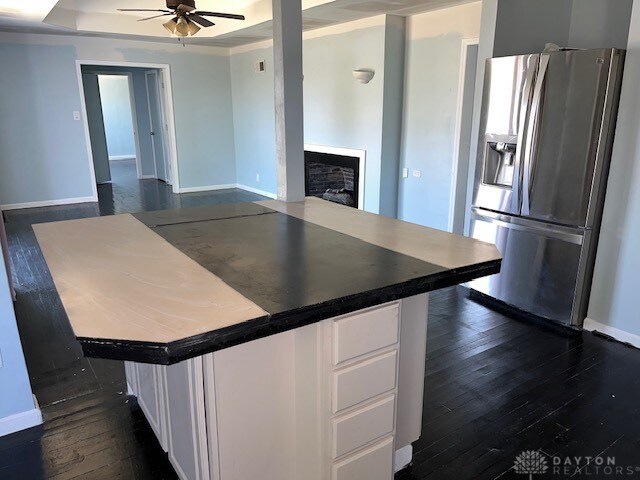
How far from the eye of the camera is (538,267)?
329cm

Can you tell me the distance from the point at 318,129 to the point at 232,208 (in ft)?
12.1

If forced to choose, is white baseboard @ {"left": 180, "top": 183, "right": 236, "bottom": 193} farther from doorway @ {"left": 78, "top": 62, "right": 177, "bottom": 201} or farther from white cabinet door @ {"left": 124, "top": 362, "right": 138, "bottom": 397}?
white cabinet door @ {"left": 124, "top": 362, "right": 138, "bottom": 397}

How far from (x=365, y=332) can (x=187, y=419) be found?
0.64 metres

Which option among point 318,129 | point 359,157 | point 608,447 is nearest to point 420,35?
point 359,157

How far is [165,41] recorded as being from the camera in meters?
7.15

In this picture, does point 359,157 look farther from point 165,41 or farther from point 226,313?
point 226,313

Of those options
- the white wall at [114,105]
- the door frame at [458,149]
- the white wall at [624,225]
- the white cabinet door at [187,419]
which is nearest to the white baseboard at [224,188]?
the door frame at [458,149]

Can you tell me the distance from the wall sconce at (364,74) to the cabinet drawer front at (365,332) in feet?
12.8

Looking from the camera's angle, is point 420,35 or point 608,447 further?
point 420,35

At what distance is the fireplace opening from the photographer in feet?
18.5

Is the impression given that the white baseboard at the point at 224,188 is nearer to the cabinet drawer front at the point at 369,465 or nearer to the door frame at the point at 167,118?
the door frame at the point at 167,118
